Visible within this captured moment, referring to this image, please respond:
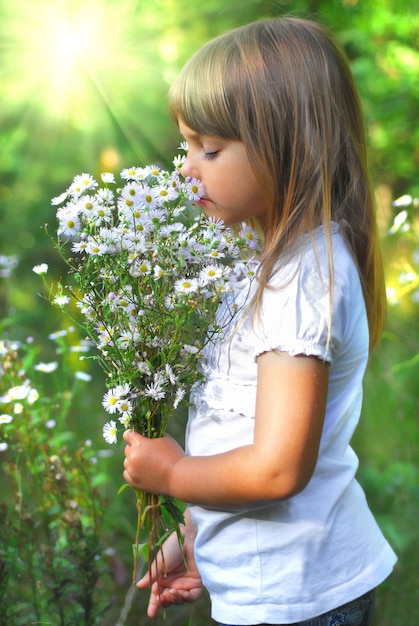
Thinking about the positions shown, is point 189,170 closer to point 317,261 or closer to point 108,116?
point 317,261

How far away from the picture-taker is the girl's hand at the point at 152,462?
135 centimetres

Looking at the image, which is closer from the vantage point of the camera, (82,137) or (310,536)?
(310,536)

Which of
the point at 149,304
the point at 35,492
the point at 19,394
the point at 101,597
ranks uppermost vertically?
the point at 149,304

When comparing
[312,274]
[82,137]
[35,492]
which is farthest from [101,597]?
[82,137]

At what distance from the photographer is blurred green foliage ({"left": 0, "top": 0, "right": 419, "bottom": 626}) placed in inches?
118

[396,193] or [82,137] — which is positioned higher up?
[396,193]

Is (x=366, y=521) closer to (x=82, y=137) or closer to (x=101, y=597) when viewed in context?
(x=101, y=597)

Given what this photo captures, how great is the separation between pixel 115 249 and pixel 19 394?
0.92 meters

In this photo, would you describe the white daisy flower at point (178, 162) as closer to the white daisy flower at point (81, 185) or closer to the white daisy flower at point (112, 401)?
the white daisy flower at point (81, 185)

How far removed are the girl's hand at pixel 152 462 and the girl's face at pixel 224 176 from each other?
1.33 feet

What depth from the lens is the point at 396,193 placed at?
18.1 ft

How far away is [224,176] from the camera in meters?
1.38

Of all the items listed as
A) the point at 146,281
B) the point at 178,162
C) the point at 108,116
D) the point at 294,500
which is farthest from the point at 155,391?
the point at 108,116

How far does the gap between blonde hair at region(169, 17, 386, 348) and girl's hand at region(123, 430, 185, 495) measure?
0.33m
